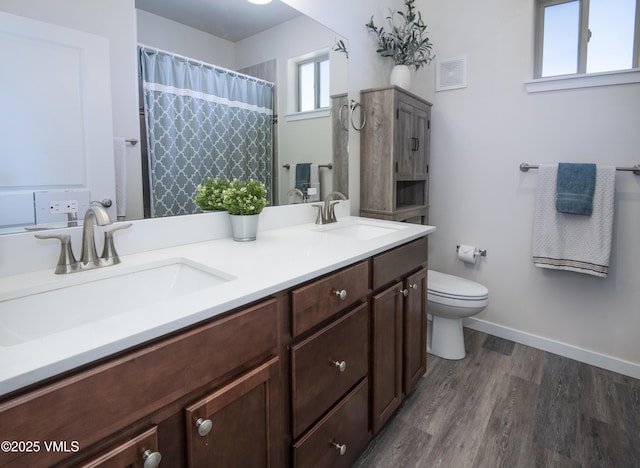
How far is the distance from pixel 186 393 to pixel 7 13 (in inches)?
41.0

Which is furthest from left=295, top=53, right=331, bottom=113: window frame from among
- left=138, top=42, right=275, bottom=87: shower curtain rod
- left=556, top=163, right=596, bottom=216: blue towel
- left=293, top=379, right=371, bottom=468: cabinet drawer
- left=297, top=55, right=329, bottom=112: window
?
left=556, top=163, right=596, bottom=216: blue towel

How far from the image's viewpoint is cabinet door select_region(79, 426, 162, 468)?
59cm

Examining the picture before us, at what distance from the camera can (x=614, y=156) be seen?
80.6 inches

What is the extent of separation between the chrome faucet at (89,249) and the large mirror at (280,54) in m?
0.14

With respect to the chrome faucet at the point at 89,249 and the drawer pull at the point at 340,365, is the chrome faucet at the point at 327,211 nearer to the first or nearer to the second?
Result: the drawer pull at the point at 340,365

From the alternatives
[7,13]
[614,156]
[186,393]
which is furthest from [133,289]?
[614,156]

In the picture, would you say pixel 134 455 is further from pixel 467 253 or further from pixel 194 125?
pixel 467 253

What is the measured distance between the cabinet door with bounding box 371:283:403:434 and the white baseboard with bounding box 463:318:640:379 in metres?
1.30

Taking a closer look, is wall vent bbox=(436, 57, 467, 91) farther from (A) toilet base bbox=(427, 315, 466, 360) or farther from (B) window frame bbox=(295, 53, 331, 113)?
(A) toilet base bbox=(427, 315, 466, 360)

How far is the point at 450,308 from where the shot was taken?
2.13m

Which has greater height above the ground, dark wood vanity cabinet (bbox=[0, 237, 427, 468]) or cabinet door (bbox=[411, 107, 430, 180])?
cabinet door (bbox=[411, 107, 430, 180])

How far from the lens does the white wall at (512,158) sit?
2.06 meters

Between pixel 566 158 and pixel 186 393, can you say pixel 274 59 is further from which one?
pixel 566 158

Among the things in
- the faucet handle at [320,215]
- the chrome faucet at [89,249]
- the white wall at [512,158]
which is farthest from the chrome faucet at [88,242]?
the white wall at [512,158]
